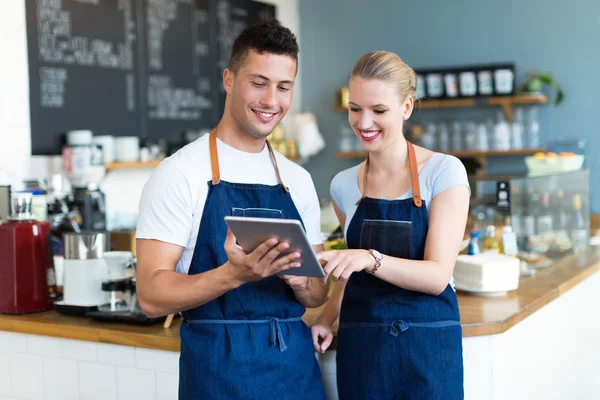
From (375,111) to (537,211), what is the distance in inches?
67.9

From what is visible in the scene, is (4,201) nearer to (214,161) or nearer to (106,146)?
(214,161)

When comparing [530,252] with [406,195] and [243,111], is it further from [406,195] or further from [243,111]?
[243,111]

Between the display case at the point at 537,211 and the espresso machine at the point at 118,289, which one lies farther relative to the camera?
the display case at the point at 537,211

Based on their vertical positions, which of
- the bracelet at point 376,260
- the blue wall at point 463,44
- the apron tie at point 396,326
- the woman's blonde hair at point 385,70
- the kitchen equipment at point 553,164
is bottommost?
the apron tie at point 396,326

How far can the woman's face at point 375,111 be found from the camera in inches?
74.4

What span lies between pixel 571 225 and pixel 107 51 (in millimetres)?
2878

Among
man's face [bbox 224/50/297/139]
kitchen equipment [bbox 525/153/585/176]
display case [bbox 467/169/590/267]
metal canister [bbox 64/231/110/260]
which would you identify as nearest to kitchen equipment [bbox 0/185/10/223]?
metal canister [bbox 64/231/110/260]

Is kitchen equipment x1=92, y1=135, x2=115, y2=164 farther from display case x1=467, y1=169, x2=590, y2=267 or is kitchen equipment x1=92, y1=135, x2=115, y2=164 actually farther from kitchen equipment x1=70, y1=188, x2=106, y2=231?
display case x1=467, y1=169, x2=590, y2=267

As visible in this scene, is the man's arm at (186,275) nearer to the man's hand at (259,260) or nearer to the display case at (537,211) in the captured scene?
the man's hand at (259,260)

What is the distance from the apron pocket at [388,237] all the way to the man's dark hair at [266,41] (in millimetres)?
500

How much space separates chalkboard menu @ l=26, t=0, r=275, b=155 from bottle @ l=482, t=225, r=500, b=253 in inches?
97.9

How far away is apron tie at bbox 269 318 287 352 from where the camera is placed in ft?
5.95

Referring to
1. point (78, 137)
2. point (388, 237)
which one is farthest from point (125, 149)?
point (388, 237)

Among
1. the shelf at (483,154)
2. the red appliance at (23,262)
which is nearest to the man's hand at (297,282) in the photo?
the red appliance at (23,262)
